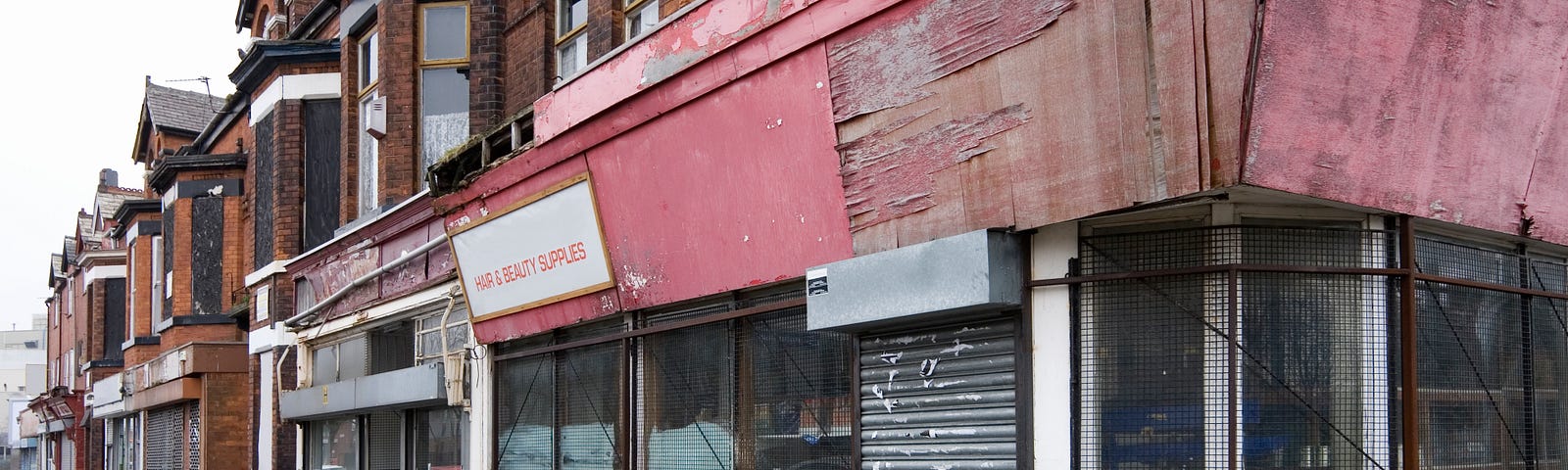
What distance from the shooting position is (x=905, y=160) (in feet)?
27.5

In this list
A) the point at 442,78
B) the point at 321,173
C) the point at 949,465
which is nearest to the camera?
the point at 949,465

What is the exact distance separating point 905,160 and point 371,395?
9016 millimetres

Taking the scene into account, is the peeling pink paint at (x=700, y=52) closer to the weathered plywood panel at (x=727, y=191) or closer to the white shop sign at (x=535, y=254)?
the weathered plywood panel at (x=727, y=191)

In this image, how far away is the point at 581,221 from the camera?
1164 cm

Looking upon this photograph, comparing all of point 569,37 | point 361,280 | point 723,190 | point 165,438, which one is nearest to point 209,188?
point 165,438

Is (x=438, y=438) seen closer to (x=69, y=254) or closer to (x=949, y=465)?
(x=949, y=465)

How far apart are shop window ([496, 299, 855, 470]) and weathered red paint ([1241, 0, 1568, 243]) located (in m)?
3.28

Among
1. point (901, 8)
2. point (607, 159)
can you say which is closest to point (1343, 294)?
point (901, 8)

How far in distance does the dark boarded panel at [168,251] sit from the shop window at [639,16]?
15308mm

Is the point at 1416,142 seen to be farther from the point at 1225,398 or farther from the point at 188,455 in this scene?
the point at 188,455

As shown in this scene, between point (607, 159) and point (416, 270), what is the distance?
475 centimetres

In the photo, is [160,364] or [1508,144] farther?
[160,364]

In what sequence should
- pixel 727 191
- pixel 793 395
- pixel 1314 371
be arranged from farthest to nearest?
pixel 727 191 → pixel 793 395 → pixel 1314 371

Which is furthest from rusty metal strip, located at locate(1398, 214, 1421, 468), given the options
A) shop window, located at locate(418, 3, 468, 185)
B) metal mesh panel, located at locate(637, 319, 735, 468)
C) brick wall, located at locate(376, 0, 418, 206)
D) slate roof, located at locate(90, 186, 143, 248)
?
slate roof, located at locate(90, 186, 143, 248)
